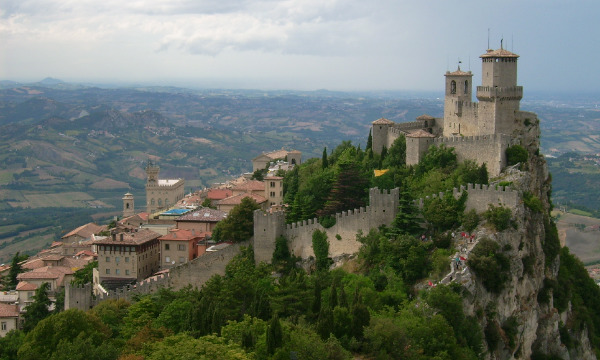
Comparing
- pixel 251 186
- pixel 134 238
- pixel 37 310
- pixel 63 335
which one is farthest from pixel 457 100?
pixel 37 310

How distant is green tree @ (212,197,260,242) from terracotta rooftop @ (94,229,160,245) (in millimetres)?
6018


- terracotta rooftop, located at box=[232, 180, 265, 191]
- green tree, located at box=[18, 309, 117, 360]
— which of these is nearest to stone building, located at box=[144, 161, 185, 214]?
terracotta rooftop, located at box=[232, 180, 265, 191]

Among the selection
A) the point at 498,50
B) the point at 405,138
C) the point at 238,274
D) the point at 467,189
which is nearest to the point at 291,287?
the point at 238,274

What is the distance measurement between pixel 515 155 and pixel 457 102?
7.67m

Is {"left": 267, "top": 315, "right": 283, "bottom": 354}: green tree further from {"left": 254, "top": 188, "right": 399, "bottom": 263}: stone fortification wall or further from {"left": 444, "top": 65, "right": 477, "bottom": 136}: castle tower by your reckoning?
{"left": 444, "top": 65, "right": 477, "bottom": 136}: castle tower

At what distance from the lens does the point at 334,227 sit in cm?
4984

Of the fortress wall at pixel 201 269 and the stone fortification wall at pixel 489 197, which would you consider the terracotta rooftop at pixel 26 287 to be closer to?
the fortress wall at pixel 201 269

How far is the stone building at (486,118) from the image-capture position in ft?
167

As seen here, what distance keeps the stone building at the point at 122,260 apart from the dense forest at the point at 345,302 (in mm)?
4737

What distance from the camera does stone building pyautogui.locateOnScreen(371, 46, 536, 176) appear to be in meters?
50.8

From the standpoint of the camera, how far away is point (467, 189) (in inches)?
1817

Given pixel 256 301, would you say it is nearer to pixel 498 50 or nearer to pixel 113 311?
pixel 113 311

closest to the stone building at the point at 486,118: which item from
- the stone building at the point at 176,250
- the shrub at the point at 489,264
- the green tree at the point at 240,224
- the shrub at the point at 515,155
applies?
the shrub at the point at 515,155

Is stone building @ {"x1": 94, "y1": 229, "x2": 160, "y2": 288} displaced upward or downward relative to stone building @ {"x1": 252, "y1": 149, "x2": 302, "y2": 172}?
downward
